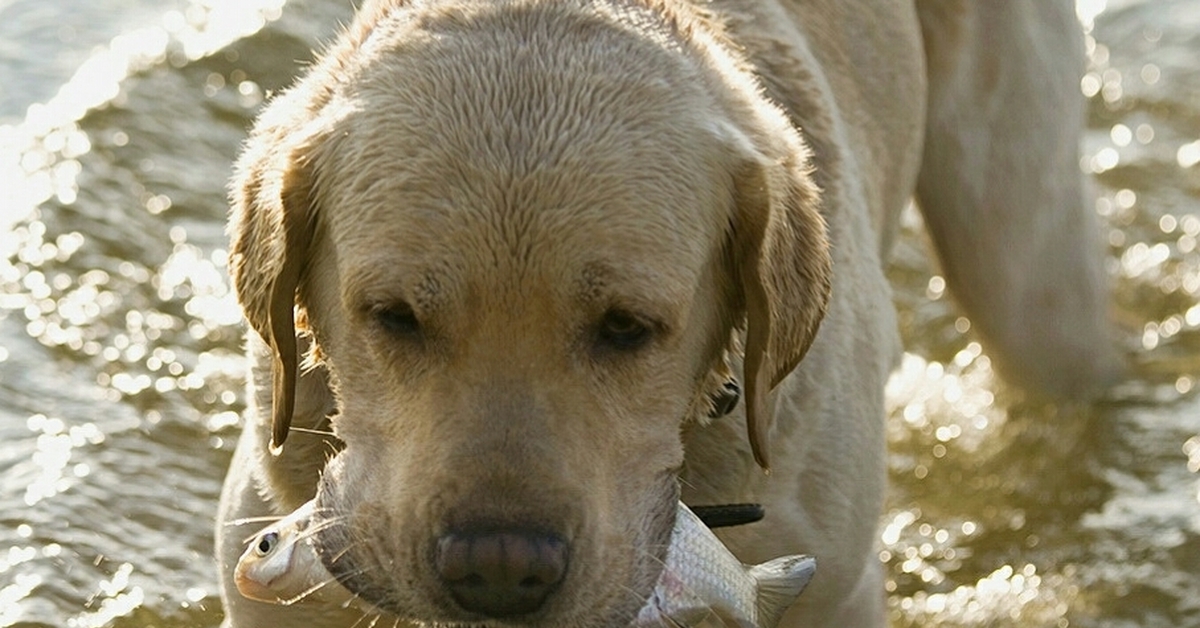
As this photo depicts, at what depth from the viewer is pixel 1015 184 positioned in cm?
655

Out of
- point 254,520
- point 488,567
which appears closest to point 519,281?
point 488,567

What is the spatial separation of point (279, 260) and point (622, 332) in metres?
0.71

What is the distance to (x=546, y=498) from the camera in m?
3.51

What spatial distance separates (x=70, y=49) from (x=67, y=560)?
3.53 meters

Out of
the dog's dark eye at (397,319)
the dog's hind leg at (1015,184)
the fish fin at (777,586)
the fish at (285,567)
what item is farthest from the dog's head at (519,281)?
the dog's hind leg at (1015,184)

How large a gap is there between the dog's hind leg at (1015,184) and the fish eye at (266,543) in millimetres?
2971

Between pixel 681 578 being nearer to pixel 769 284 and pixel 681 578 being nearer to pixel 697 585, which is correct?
pixel 697 585

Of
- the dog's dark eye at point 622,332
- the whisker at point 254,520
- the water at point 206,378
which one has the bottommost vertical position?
the water at point 206,378

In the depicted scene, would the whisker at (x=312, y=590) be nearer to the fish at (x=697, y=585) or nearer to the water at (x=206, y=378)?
the fish at (x=697, y=585)

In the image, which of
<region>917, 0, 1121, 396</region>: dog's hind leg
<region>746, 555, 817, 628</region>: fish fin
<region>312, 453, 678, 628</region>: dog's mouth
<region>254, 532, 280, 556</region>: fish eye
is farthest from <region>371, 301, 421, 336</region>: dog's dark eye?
<region>917, 0, 1121, 396</region>: dog's hind leg

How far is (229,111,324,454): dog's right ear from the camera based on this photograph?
3990 millimetres

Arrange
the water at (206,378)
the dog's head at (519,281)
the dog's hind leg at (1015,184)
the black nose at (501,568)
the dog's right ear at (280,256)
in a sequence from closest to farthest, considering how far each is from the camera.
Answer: the black nose at (501,568) < the dog's head at (519,281) < the dog's right ear at (280,256) < the water at (206,378) < the dog's hind leg at (1015,184)

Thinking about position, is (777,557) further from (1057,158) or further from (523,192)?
(1057,158)

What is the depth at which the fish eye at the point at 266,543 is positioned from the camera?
4.01 metres
